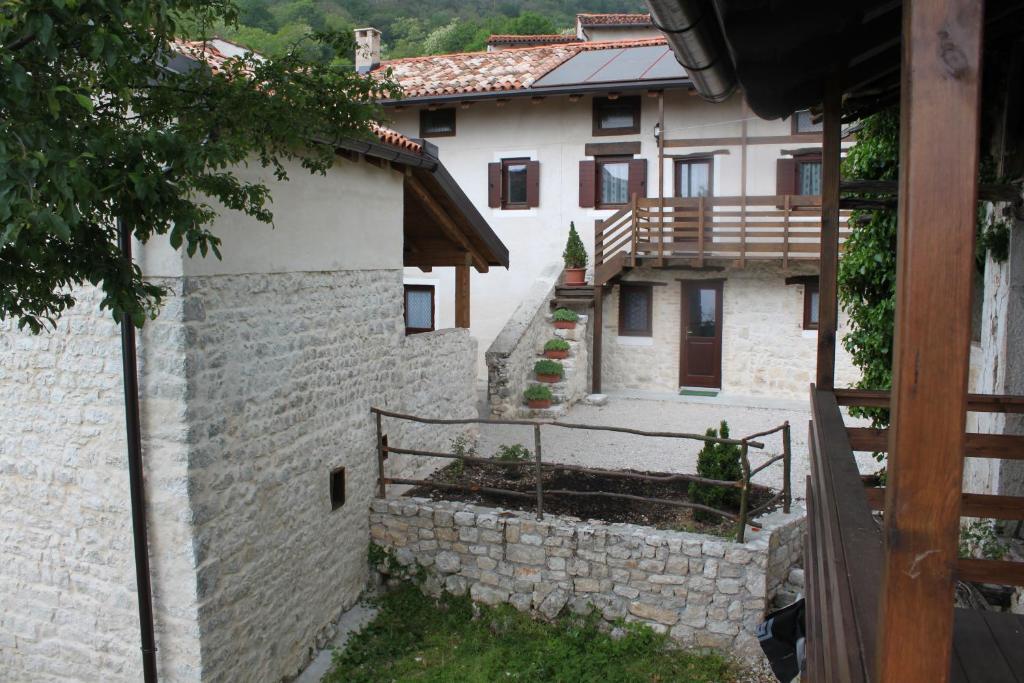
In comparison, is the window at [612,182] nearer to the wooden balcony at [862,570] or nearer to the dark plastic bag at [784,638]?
the dark plastic bag at [784,638]

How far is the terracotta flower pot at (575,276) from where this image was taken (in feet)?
47.3

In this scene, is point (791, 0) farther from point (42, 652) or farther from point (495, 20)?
point (495, 20)

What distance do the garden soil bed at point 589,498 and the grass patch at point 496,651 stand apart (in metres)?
0.99

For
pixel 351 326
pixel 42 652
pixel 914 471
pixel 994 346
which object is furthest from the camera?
pixel 351 326

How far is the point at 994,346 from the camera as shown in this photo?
5121mm

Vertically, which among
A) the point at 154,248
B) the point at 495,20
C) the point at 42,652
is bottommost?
the point at 42,652

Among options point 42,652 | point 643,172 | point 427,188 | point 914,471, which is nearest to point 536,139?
point 643,172

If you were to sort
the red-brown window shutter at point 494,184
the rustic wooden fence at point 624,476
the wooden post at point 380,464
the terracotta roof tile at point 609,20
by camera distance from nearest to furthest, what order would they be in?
the rustic wooden fence at point 624,476, the wooden post at point 380,464, the red-brown window shutter at point 494,184, the terracotta roof tile at point 609,20

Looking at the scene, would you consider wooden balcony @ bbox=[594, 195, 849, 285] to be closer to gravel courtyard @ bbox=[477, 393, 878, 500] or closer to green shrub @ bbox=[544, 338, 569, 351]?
green shrub @ bbox=[544, 338, 569, 351]

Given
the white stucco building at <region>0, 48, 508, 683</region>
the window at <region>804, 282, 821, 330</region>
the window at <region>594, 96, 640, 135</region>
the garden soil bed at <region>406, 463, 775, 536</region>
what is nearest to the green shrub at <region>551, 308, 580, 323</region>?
the window at <region>594, 96, 640, 135</region>

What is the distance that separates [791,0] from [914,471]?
89.0 inches

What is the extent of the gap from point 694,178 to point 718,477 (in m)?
8.21

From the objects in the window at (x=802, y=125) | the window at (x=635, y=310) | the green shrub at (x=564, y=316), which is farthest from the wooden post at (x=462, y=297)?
the window at (x=802, y=125)

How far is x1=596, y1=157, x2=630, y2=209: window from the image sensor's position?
49.0 feet
